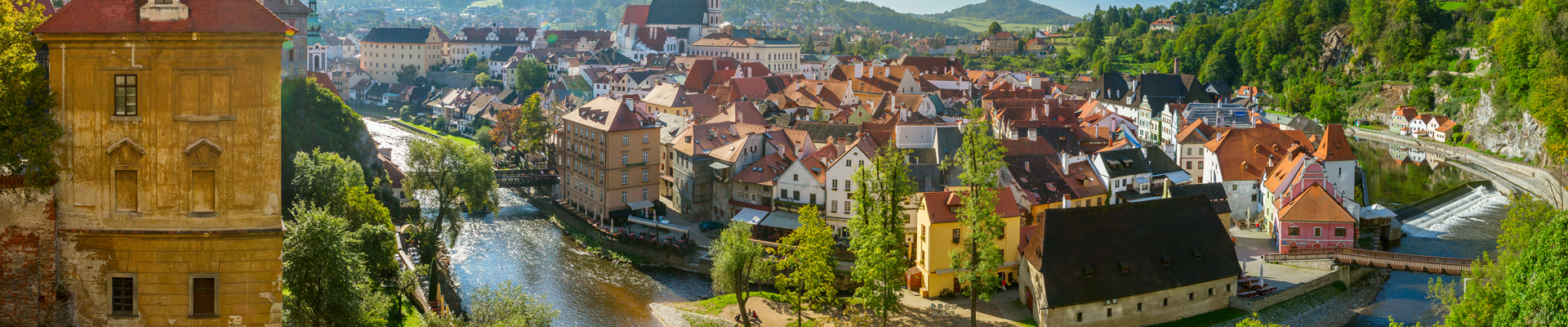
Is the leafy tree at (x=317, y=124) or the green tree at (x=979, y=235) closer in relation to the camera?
the green tree at (x=979, y=235)

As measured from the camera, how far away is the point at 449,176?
38438mm

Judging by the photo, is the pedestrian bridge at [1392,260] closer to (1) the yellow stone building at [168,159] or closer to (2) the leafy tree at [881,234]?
(2) the leafy tree at [881,234]

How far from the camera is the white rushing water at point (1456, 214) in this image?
130ft

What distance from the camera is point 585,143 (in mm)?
43250

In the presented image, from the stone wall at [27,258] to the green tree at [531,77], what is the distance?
67631mm

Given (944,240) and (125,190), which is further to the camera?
(944,240)

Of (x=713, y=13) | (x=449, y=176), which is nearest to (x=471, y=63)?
(x=713, y=13)

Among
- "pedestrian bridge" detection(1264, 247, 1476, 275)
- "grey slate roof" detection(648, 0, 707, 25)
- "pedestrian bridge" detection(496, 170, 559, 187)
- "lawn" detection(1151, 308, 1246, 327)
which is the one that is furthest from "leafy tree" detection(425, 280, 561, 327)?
"grey slate roof" detection(648, 0, 707, 25)

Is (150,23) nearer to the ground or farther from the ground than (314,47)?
nearer to the ground

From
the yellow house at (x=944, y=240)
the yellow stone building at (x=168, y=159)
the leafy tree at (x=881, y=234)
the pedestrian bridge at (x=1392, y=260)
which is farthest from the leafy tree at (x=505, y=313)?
the pedestrian bridge at (x=1392, y=260)

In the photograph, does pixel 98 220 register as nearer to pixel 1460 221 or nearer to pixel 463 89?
pixel 1460 221

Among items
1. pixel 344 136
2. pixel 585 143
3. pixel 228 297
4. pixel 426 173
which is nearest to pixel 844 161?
pixel 585 143

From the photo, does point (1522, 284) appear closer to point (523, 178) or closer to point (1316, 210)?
point (1316, 210)

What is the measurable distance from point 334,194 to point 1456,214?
3850cm
